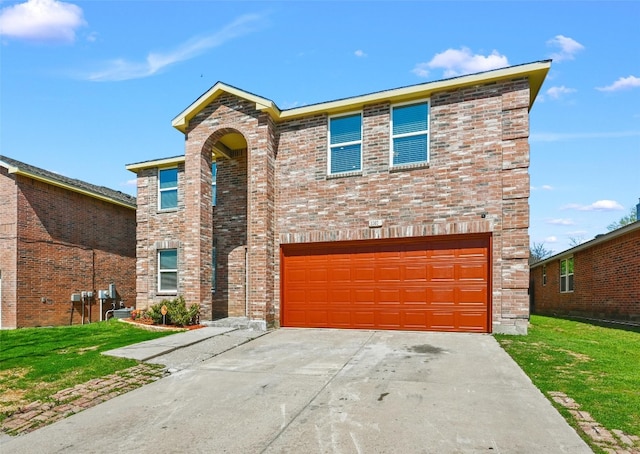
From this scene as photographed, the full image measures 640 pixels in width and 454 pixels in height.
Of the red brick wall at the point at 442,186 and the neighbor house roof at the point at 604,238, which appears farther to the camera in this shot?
the neighbor house roof at the point at 604,238

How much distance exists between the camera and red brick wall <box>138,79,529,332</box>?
960 cm

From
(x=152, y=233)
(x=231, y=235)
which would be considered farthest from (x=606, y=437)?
(x=152, y=233)

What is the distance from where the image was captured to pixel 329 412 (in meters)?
4.59

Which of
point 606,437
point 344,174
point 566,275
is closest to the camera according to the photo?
point 606,437

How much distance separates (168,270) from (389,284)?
8825 mm

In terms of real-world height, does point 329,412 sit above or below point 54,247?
below

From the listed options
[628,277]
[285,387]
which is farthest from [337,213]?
[628,277]

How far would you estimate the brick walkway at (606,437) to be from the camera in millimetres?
3594

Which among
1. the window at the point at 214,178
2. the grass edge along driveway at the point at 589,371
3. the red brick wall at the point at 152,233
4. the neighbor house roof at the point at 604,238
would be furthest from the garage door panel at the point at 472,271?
the red brick wall at the point at 152,233

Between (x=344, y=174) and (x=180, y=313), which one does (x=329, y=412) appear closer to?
(x=344, y=174)

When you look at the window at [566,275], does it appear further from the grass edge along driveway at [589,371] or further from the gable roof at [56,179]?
the gable roof at [56,179]

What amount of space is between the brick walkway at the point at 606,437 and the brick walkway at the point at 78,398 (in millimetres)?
6205

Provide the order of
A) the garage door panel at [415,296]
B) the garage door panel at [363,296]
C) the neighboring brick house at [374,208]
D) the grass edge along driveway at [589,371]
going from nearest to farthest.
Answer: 1. the grass edge along driveway at [589,371]
2. the neighboring brick house at [374,208]
3. the garage door panel at [415,296]
4. the garage door panel at [363,296]

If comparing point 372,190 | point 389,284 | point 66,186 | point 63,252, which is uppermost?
point 66,186
